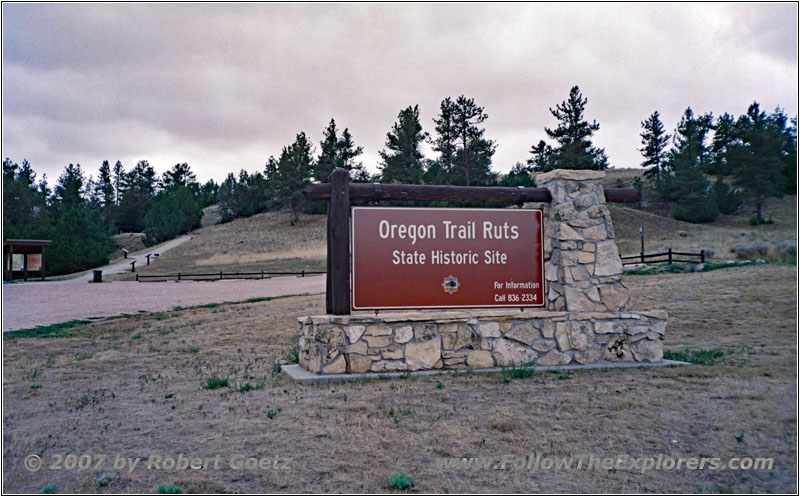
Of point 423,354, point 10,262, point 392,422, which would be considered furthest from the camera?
point 10,262

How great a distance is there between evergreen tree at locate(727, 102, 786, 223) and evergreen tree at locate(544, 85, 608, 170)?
1264 cm

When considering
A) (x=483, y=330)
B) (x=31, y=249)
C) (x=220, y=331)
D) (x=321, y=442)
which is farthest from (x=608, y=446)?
(x=31, y=249)

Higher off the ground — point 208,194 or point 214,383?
point 208,194

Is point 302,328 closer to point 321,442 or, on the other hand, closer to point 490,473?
point 321,442

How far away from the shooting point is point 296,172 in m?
71.0

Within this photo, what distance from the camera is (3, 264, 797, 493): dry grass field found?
13.9 ft

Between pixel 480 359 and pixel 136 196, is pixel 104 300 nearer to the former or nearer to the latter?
pixel 480 359

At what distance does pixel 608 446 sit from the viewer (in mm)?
4824

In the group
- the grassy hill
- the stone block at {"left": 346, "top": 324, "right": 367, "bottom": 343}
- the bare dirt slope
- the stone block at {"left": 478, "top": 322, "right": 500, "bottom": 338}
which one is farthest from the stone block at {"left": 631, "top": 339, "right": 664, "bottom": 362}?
the bare dirt slope

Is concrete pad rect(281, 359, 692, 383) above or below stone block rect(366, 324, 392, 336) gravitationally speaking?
below

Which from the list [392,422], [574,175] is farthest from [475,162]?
[392,422]

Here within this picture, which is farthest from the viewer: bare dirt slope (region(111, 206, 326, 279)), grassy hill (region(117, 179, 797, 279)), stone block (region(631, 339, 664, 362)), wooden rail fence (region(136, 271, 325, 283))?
bare dirt slope (region(111, 206, 326, 279))

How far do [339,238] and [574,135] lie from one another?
50.0 meters

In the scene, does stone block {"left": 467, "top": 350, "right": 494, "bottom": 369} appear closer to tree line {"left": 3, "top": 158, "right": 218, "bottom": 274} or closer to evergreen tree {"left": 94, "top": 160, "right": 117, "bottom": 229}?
tree line {"left": 3, "top": 158, "right": 218, "bottom": 274}
